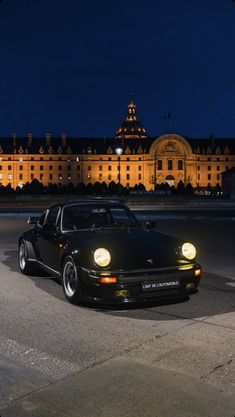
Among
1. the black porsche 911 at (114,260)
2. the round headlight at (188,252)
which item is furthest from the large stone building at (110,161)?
the round headlight at (188,252)

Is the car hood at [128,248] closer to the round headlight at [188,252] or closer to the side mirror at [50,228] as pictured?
the round headlight at [188,252]

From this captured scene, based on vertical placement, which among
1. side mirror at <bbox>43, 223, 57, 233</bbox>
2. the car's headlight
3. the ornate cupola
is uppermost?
the ornate cupola

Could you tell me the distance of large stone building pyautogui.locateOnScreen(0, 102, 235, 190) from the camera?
16125cm

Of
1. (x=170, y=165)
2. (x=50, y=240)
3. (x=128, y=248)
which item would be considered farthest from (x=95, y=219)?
(x=170, y=165)

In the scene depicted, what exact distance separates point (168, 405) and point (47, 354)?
1705 mm

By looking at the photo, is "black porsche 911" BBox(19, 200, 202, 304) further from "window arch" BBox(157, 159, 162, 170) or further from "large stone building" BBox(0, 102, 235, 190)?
"window arch" BBox(157, 159, 162, 170)

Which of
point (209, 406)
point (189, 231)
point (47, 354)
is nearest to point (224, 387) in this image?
point (209, 406)

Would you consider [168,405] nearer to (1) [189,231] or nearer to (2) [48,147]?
(1) [189,231]

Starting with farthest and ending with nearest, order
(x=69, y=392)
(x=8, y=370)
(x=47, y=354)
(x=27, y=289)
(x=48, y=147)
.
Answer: (x=48, y=147)
(x=27, y=289)
(x=47, y=354)
(x=8, y=370)
(x=69, y=392)

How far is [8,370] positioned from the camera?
5.03 meters

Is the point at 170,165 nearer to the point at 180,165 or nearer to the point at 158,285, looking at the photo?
the point at 180,165

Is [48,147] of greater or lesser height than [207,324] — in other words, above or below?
above

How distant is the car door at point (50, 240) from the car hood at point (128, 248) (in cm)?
40

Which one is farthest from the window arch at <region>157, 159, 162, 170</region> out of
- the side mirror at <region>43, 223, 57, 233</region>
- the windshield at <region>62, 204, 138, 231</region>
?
the side mirror at <region>43, 223, 57, 233</region>
